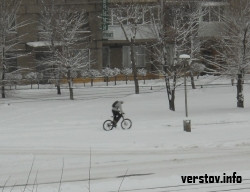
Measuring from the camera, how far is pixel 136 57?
150ft

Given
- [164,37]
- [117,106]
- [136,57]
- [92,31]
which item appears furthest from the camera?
[136,57]

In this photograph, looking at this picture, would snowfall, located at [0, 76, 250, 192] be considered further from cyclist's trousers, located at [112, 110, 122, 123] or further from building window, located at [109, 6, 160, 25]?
building window, located at [109, 6, 160, 25]

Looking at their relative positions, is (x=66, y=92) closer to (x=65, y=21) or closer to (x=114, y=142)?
(x=65, y=21)

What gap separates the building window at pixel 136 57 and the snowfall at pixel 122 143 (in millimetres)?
9621

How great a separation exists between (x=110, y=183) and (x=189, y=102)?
20203 mm

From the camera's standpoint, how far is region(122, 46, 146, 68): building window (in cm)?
4550

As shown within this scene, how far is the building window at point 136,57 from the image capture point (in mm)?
45503

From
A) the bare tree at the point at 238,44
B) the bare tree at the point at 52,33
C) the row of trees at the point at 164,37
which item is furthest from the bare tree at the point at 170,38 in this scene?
→ the bare tree at the point at 52,33

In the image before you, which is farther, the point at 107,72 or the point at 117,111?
the point at 107,72

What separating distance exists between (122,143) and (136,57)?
2729cm

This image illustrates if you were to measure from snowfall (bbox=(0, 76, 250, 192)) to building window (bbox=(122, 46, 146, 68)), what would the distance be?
9621mm

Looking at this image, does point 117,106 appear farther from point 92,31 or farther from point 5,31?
point 92,31

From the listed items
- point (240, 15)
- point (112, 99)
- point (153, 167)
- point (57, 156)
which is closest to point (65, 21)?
point (112, 99)

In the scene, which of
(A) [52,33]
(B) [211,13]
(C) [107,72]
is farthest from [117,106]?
(B) [211,13]
